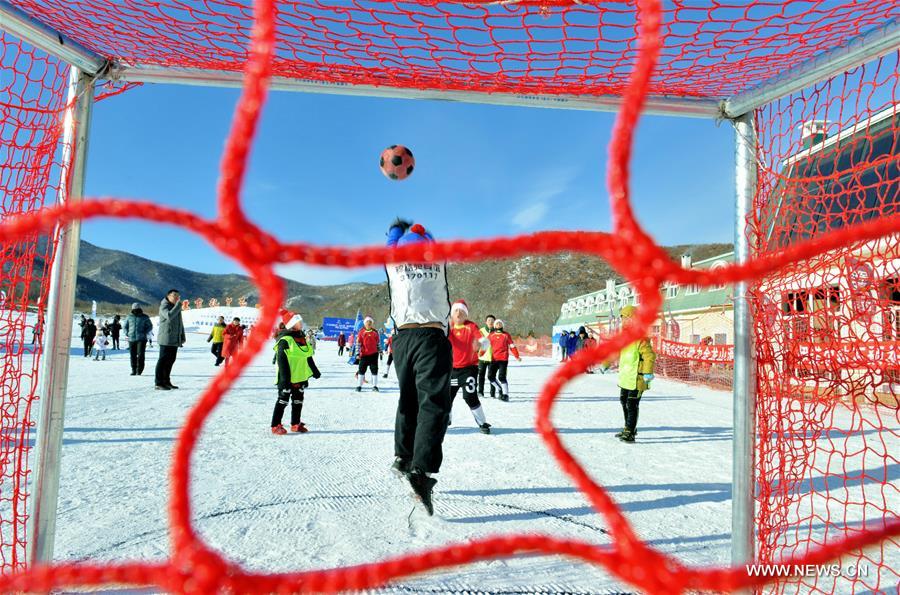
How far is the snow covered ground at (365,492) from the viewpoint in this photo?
234 centimetres

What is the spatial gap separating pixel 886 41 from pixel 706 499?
2.82 m

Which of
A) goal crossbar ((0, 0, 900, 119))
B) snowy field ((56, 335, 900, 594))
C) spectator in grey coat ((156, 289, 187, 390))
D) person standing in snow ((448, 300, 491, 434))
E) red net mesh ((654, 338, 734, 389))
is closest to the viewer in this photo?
goal crossbar ((0, 0, 900, 119))

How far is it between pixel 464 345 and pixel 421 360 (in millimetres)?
3266

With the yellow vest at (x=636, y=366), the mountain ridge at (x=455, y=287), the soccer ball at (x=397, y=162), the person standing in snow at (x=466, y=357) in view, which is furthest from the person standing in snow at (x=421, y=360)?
the mountain ridge at (x=455, y=287)

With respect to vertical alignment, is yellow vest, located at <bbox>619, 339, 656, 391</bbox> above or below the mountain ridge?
below

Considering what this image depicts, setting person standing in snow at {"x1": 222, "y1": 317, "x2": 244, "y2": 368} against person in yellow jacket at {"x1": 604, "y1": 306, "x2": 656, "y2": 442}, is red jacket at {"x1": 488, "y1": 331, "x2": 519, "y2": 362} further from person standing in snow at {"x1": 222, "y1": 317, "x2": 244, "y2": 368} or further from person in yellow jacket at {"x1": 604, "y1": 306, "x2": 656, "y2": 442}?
person standing in snow at {"x1": 222, "y1": 317, "x2": 244, "y2": 368}

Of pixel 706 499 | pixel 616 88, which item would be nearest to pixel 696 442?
pixel 706 499

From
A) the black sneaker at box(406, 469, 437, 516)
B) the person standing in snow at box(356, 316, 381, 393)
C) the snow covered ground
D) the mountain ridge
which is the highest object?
the mountain ridge

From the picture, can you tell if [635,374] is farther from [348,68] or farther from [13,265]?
[13,265]

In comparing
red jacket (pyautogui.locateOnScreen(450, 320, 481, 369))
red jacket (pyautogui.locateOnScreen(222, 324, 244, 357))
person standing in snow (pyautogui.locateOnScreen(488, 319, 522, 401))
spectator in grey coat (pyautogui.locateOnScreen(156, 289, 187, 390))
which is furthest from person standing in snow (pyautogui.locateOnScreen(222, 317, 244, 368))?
red jacket (pyautogui.locateOnScreen(450, 320, 481, 369))

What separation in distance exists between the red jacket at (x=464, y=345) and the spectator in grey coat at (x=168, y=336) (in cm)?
514

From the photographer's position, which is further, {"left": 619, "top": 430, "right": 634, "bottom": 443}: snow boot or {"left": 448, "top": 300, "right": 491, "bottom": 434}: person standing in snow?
{"left": 448, "top": 300, "right": 491, "bottom": 434}: person standing in snow

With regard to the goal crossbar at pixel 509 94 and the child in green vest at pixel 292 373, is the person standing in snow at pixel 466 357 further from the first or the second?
the goal crossbar at pixel 509 94

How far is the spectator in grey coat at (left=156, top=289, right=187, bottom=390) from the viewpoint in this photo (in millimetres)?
8500
